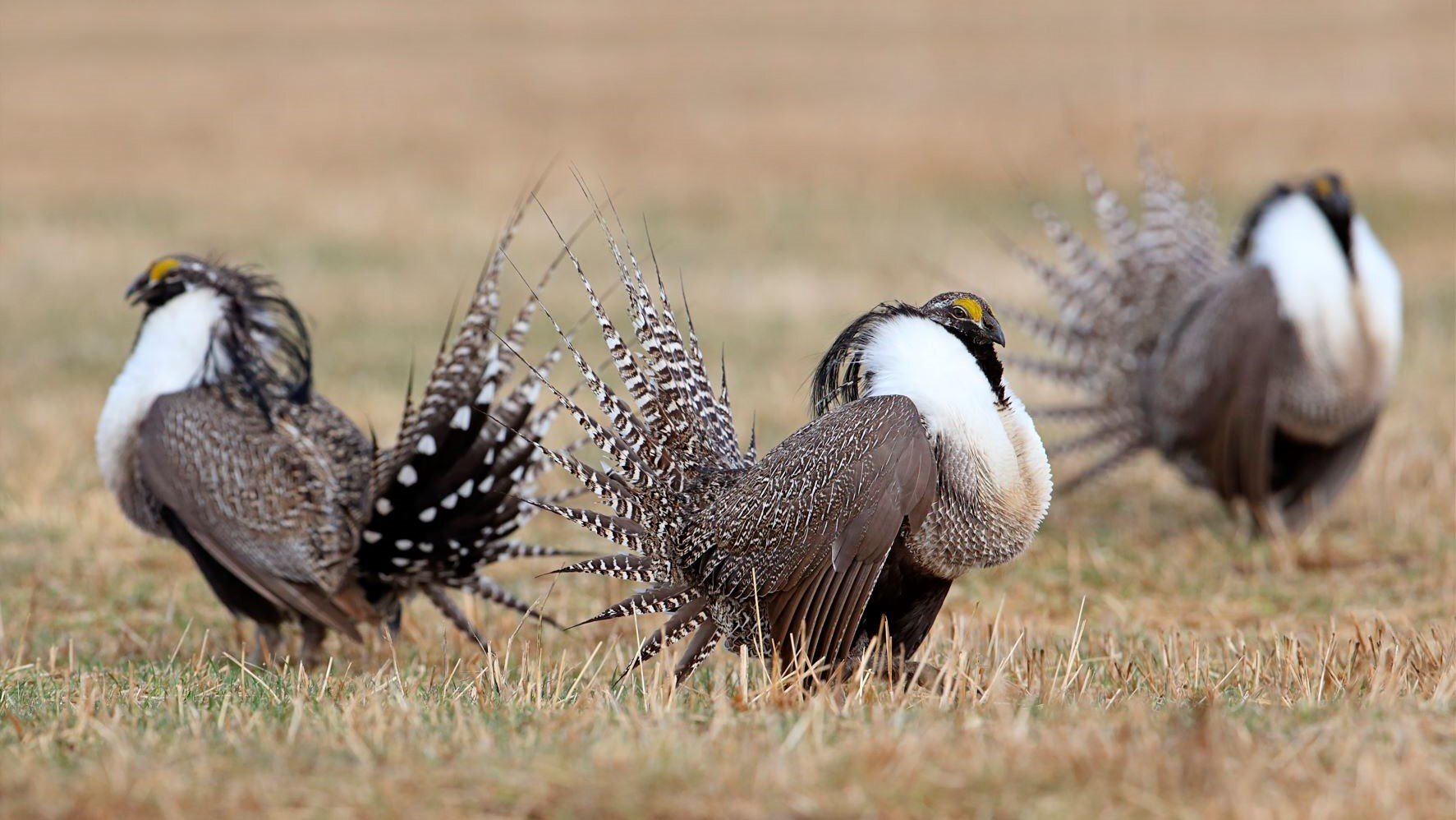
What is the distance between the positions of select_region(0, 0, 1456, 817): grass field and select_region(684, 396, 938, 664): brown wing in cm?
23

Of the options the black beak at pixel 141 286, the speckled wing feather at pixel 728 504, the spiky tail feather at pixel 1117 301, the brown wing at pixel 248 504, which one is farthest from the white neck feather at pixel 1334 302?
the black beak at pixel 141 286

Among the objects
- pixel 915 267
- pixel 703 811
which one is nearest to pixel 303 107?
pixel 915 267

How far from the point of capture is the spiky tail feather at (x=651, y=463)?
14.3 feet

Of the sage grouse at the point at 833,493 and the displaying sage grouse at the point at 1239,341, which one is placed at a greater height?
the displaying sage grouse at the point at 1239,341

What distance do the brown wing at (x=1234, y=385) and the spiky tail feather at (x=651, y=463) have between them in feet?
10.3

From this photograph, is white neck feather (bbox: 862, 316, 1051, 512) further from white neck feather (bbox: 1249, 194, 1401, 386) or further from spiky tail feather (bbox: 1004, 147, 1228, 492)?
spiky tail feather (bbox: 1004, 147, 1228, 492)

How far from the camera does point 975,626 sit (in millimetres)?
5293

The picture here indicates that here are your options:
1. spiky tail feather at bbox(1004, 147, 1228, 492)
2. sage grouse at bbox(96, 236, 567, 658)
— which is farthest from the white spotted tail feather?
spiky tail feather at bbox(1004, 147, 1228, 492)

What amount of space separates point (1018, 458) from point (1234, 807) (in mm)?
1385

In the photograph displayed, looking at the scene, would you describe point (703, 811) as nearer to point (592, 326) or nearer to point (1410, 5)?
point (592, 326)

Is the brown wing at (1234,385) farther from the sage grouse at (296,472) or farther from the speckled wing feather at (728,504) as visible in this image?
the sage grouse at (296,472)

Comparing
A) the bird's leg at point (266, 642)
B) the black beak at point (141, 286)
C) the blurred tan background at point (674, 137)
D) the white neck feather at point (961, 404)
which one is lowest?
the bird's leg at point (266, 642)

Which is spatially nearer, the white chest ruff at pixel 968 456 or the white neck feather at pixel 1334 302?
the white chest ruff at pixel 968 456

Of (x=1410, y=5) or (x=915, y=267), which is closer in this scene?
(x=915, y=267)
